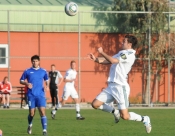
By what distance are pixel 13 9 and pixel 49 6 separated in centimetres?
185

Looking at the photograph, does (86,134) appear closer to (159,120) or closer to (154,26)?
(159,120)

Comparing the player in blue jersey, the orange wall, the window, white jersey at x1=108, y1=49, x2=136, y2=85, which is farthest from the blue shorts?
the orange wall

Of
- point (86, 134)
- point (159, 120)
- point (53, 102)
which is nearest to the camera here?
point (86, 134)

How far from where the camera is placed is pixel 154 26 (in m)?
31.9

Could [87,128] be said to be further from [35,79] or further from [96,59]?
[96,59]

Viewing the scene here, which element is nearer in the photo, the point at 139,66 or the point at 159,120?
the point at 159,120

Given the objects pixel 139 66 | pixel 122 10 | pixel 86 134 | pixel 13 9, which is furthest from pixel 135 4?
pixel 86 134

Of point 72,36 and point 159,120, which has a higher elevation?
point 72,36

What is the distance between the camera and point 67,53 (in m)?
32.1

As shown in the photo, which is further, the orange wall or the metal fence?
the orange wall

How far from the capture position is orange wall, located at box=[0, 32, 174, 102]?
104ft

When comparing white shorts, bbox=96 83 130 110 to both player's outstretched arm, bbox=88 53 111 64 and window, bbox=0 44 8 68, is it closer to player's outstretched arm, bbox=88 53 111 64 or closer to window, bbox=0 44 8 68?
player's outstretched arm, bbox=88 53 111 64

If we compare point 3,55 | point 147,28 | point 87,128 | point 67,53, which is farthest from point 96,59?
point 67,53

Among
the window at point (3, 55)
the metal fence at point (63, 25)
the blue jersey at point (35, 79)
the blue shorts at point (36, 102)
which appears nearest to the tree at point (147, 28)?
the metal fence at point (63, 25)
